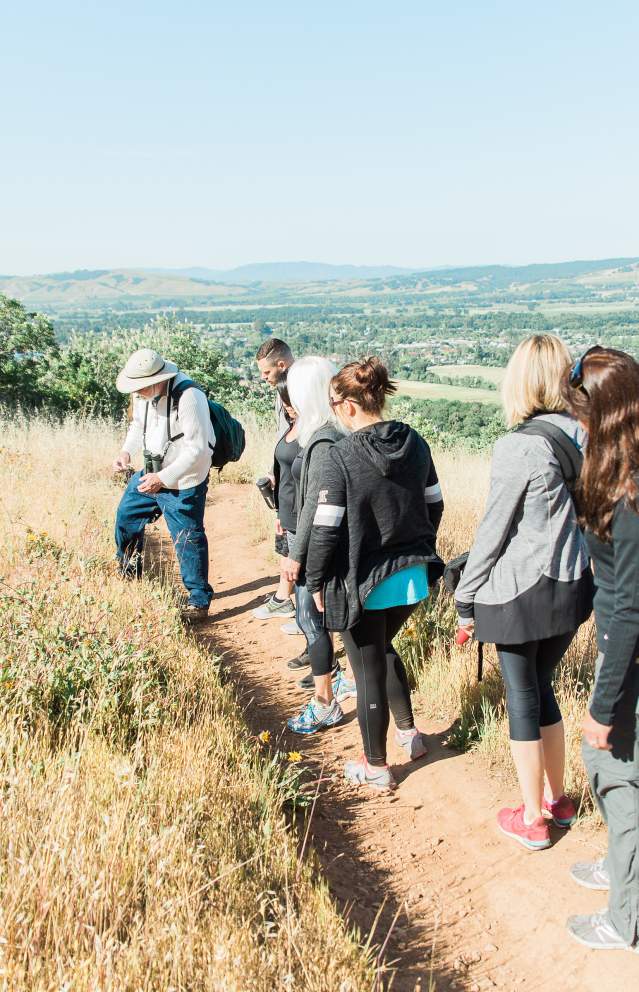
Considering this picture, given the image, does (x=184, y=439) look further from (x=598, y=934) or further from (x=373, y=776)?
(x=598, y=934)

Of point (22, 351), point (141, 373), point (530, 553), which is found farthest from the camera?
point (22, 351)

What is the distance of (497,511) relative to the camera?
104 inches

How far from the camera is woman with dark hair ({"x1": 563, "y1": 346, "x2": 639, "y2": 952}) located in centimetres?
204

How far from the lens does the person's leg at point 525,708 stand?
9.11 feet

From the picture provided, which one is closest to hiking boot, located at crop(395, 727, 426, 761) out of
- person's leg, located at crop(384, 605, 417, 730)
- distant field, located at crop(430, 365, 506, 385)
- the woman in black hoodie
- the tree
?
person's leg, located at crop(384, 605, 417, 730)

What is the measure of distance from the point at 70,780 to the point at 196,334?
56.2ft

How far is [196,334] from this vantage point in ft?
61.5

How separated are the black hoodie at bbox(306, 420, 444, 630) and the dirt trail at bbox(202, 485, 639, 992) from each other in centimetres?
91

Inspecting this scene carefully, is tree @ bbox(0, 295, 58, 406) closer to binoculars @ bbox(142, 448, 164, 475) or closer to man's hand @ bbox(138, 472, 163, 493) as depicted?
binoculars @ bbox(142, 448, 164, 475)

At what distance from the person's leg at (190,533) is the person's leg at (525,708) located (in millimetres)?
3049

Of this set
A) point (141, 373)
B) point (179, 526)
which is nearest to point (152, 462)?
point (179, 526)

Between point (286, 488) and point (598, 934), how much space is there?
296 centimetres

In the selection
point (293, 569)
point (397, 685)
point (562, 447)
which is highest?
point (562, 447)

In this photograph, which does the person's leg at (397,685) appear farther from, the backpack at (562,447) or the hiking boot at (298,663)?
the hiking boot at (298,663)
